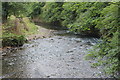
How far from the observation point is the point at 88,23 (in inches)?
210

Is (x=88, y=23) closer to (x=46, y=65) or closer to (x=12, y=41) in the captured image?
(x=46, y=65)

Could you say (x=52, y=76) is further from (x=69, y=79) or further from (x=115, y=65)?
(x=115, y=65)

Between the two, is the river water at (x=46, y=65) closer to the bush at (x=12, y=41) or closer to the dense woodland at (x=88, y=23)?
the bush at (x=12, y=41)

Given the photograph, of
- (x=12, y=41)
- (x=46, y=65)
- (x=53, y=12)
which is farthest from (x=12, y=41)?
(x=53, y=12)

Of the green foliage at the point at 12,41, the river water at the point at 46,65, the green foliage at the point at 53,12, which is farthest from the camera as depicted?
the green foliage at the point at 53,12

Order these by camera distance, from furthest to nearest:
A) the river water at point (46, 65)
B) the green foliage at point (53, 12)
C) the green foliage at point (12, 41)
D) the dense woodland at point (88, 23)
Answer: the green foliage at point (53, 12) < the green foliage at point (12, 41) < the river water at point (46, 65) < the dense woodland at point (88, 23)

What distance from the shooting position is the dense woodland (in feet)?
12.3

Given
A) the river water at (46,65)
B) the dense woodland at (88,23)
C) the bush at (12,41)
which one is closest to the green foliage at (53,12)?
the dense woodland at (88,23)

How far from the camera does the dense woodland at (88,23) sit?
376 centimetres

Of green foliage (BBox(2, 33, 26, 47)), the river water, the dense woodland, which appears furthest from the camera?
green foliage (BBox(2, 33, 26, 47))

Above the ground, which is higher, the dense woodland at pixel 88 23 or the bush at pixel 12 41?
the dense woodland at pixel 88 23

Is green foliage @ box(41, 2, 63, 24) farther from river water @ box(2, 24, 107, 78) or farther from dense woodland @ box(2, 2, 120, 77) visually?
river water @ box(2, 24, 107, 78)

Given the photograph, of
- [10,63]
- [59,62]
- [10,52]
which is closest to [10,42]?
[10,52]

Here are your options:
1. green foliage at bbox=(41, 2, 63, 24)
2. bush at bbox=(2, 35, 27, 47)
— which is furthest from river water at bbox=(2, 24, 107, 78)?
green foliage at bbox=(41, 2, 63, 24)
